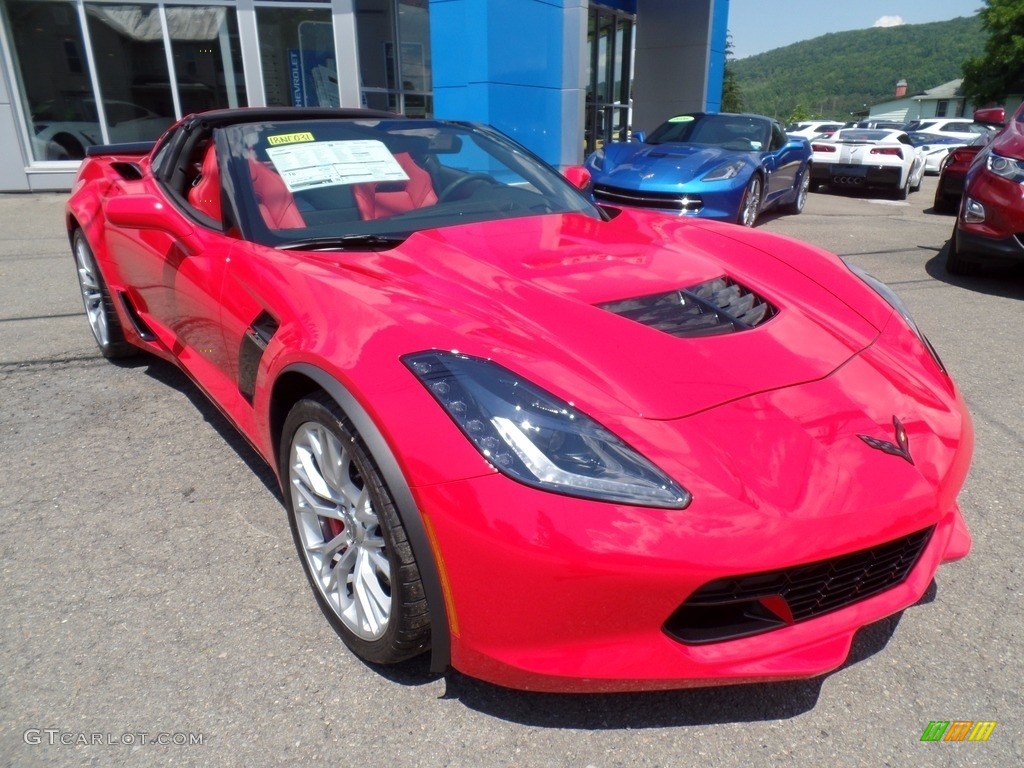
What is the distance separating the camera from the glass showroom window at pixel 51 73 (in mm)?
10695

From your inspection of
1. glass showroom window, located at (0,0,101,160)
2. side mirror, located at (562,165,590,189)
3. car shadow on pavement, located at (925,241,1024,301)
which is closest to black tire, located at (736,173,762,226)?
car shadow on pavement, located at (925,241,1024,301)

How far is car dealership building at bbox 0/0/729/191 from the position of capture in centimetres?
987

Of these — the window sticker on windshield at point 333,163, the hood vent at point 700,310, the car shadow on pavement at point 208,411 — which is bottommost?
the car shadow on pavement at point 208,411

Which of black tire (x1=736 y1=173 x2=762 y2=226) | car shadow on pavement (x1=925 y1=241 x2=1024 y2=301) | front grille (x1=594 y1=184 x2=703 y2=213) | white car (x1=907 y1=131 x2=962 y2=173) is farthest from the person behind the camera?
white car (x1=907 y1=131 x2=962 y2=173)

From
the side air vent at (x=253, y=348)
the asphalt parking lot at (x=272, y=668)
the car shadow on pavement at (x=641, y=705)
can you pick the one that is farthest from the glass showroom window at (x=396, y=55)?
the car shadow on pavement at (x=641, y=705)

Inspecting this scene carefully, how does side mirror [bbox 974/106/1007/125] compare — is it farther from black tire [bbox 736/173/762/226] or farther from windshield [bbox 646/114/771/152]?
windshield [bbox 646/114/771/152]

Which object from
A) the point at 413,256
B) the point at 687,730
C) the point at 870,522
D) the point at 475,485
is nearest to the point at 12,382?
the point at 413,256

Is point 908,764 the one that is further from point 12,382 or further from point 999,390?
point 12,382

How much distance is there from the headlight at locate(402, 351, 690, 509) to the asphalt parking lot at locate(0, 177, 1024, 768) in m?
0.61

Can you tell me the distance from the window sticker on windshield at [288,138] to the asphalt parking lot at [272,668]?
1.18m

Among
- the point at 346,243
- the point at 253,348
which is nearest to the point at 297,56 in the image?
the point at 346,243

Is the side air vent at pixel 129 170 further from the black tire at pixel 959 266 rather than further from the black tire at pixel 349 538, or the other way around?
the black tire at pixel 959 266

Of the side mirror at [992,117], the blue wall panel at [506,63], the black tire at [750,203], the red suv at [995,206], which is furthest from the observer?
the blue wall panel at [506,63]

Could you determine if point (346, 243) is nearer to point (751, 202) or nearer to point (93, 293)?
point (93, 293)
